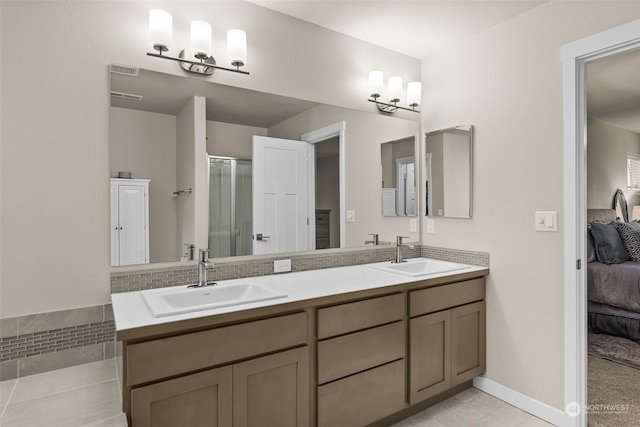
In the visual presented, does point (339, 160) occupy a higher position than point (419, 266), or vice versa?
point (339, 160)

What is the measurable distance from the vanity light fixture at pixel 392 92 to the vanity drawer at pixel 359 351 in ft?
5.32

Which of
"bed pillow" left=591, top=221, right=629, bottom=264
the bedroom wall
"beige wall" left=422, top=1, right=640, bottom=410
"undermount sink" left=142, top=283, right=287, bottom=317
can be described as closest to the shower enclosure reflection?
"undermount sink" left=142, top=283, right=287, bottom=317

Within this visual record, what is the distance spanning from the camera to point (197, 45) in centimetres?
189

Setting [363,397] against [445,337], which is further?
[445,337]

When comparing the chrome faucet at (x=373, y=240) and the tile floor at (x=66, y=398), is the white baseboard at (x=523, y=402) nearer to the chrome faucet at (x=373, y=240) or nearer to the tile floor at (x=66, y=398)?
the chrome faucet at (x=373, y=240)

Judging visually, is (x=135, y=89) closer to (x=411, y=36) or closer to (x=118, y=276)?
(x=118, y=276)

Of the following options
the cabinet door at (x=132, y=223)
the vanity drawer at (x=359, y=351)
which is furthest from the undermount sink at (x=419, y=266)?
the cabinet door at (x=132, y=223)

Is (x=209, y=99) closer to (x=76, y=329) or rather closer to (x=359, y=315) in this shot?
(x=76, y=329)

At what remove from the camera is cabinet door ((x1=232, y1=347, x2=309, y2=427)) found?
58.6 inches

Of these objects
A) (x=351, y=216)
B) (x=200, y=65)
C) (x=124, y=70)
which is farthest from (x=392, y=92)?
(x=124, y=70)

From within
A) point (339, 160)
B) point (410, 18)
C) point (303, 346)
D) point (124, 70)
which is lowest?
point (303, 346)

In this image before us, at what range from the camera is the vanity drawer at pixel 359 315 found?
5.76 ft

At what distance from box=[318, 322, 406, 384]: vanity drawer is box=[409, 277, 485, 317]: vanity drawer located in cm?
16

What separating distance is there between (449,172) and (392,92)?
739mm
